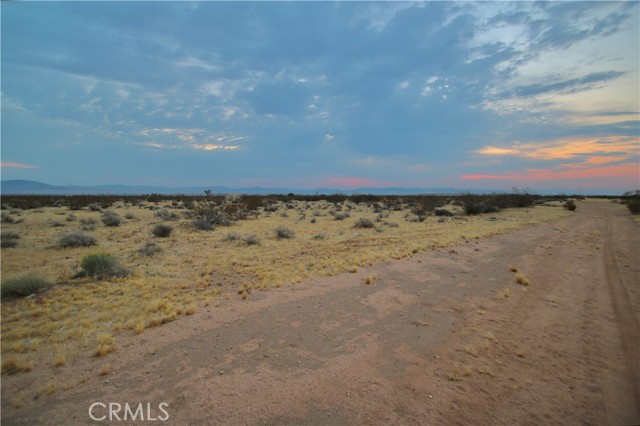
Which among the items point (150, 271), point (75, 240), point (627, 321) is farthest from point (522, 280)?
point (75, 240)

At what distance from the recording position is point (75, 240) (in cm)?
1262

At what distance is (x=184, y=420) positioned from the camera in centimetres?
355

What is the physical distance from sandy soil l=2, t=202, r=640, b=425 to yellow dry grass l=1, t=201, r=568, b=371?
2.49ft

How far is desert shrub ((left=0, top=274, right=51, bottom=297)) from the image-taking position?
6.50m

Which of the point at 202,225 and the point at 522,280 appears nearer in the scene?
the point at 522,280

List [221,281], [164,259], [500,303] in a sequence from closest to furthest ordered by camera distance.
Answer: [500,303]
[221,281]
[164,259]

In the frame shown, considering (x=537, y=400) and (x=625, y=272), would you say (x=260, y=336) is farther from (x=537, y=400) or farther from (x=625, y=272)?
(x=625, y=272)

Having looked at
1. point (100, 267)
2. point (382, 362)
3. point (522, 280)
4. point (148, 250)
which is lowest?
point (382, 362)

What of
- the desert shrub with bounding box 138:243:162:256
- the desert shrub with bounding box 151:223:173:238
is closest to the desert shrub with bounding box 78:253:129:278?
the desert shrub with bounding box 138:243:162:256

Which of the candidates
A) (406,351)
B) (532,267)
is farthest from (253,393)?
(532,267)

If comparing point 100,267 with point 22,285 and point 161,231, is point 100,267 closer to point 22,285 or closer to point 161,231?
point 22,285

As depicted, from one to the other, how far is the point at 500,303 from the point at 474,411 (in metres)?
4.47

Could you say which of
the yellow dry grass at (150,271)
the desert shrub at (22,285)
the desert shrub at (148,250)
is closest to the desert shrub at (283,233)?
the yellow dry grass at (150,271)

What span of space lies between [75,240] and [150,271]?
5.91 meters
